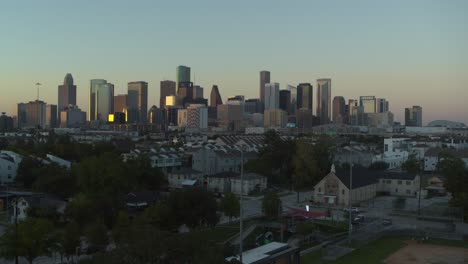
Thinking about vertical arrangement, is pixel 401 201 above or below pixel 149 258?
below

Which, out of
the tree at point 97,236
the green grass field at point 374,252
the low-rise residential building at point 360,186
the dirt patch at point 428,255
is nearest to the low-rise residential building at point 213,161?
the low-rise residential building at point 360,186

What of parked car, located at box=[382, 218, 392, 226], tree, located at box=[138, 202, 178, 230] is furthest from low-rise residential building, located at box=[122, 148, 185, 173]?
tree, located at box=[138, 202, 178, 230]

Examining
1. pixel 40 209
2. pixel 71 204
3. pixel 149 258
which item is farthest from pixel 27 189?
pixel 149 258

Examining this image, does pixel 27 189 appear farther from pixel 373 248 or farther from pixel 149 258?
pixel 149 258

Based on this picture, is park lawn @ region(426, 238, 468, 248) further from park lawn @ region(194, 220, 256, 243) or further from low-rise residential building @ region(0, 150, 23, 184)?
low-rise residential building @ region(0, 150, 23, 184)

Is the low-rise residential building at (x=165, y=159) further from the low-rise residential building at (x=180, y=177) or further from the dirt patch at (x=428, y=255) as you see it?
the dirt patch at (x=428, y=255)
